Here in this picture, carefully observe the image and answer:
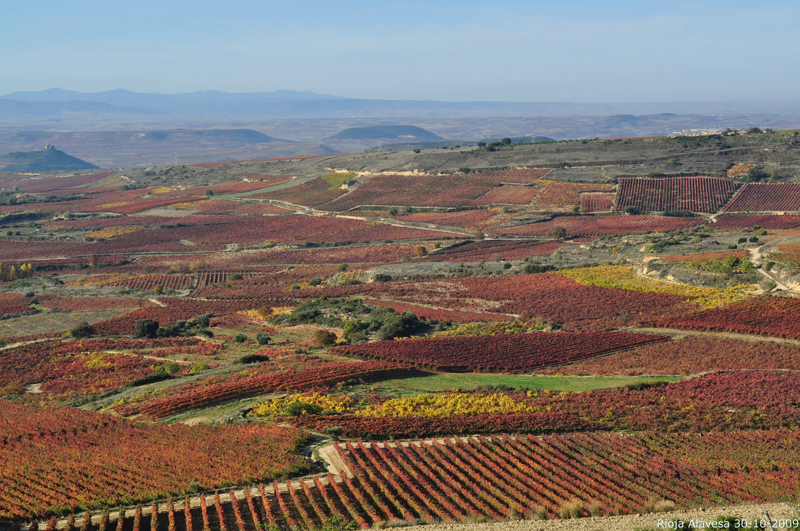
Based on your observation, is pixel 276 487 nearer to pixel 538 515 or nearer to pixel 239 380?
pixel 538 515

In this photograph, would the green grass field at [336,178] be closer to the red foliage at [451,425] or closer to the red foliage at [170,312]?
the red foliage at [170,312]

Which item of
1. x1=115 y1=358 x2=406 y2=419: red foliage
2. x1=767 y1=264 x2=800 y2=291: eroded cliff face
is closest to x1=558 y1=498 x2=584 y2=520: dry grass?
x1=115 y1=358 x2=406 y2=419: red foliage

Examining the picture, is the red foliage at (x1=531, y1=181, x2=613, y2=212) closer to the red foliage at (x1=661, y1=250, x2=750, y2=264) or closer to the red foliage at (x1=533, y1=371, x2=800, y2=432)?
the red foliage at (x1=661, y1=250, x2=750, y2=264)

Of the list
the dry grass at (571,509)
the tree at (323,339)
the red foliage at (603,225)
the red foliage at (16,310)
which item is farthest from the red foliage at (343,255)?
the dry grass at (571,509)

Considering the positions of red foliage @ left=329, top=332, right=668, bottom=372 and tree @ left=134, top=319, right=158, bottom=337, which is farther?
tree @ left=134, top=319, right=158, bottom=337

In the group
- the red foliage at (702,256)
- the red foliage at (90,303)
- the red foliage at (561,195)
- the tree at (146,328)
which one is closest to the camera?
the tree at (146,328)

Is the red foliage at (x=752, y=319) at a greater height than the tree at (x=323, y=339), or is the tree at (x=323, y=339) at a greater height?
the red foliage at (x=752, y=319)
